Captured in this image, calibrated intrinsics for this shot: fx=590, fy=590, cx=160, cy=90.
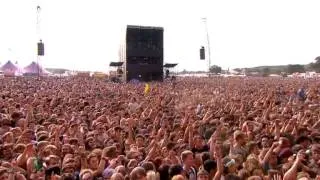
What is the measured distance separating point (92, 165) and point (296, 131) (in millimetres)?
3859

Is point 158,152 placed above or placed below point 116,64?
below

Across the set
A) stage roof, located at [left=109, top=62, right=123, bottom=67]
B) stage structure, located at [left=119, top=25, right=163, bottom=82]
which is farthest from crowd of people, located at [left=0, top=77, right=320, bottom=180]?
stage roof, located at [left=109, top=62, right=123, bottom=67]

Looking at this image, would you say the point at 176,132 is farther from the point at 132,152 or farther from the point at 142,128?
the point at 132,152

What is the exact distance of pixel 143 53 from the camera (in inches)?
1636

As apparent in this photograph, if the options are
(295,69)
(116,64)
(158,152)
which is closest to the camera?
(158,152)

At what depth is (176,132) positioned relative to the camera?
988 cm

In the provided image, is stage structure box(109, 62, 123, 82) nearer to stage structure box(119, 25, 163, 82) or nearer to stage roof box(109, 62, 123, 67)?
stage roof box(109, 62, 123, 67)

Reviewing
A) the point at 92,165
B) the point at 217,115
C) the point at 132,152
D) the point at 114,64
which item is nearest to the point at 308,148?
the point at 132,152

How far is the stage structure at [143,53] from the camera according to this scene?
40.6 m

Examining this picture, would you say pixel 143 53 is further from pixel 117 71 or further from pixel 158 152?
pixel 158 152

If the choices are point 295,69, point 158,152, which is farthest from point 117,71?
point 295,69

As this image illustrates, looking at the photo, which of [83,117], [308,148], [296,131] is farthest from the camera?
[83,117]

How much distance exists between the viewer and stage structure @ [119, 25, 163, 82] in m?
40.6

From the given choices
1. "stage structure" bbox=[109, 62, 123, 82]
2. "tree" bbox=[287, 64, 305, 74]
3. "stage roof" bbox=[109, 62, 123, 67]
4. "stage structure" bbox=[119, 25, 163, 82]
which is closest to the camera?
"stage structure" bbox=[119, 25, 163, 82]
